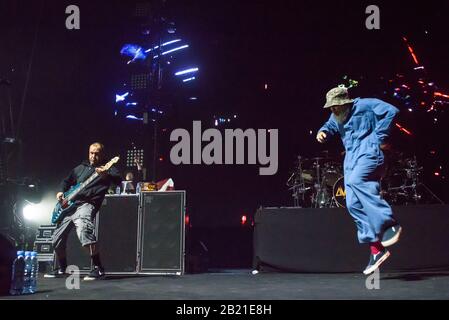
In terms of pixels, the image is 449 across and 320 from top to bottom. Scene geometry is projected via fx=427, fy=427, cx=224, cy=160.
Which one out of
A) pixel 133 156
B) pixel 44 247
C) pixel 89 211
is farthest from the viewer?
pixel 133 156

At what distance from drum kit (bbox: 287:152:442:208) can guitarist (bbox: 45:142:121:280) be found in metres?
4.76

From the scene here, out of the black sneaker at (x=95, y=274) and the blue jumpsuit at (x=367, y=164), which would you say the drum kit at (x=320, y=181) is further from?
the black sneaker at (x=95, y=274)

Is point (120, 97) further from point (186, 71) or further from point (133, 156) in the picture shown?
point (186, 71)

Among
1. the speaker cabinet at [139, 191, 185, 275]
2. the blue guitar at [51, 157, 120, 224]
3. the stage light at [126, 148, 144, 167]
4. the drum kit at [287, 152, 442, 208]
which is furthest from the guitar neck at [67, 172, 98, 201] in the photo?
the drum kit at [287, 152, 442, 208]

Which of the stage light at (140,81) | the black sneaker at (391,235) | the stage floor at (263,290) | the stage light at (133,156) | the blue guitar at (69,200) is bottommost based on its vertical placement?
the stage floor at (263,290)

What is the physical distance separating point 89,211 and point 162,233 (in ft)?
4.08

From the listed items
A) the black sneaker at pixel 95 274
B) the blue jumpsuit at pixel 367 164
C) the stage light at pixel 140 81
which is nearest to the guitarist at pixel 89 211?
the black sneaker at pixel 95 274

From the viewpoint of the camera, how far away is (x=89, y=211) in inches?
233

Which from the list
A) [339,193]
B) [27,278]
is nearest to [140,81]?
[339,193]

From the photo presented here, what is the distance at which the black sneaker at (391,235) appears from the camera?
4.45 meters

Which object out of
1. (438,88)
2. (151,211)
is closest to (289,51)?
(438,88)

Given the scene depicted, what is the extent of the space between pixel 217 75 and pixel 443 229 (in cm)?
801

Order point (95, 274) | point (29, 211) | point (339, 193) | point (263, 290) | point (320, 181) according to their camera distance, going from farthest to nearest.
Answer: point (29, 211)
point (320, 181)
point (339, 193)
point (95, 274)
point (263, 290)

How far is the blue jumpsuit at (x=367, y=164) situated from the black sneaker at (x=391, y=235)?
0.06 metres
